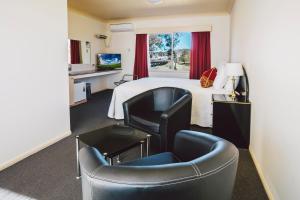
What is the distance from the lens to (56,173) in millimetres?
2268

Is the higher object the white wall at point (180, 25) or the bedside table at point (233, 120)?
the white wall at point (180, 25)

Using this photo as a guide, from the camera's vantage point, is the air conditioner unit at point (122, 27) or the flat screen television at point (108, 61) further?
the flat screen television at point (108, 61)

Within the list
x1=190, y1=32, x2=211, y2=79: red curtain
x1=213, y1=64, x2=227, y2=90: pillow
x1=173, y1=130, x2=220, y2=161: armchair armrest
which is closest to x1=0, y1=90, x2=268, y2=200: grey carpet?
x1=173, y1=130, x2=220, y2=161: armchair armrest

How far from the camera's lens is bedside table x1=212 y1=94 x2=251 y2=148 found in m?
2.82

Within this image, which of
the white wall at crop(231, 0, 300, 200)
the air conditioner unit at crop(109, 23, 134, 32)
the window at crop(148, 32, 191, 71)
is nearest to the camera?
the white wall at crop(231, 0, 300, 200)

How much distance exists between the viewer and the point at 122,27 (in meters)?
6.96

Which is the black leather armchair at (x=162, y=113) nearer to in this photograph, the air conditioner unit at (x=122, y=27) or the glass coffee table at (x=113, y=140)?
the glass coffee table at (x=113, y=140)

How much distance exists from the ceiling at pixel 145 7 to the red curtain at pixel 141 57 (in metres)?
0.79

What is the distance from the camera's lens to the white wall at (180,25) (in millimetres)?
6188

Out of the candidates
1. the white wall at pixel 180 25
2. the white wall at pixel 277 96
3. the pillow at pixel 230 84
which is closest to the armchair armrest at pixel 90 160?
the white wall at pixel 277 96

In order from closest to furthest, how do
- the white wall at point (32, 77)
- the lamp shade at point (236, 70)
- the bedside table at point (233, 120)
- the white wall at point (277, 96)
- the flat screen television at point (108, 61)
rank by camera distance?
1. the white wall at point (277, 96)
2. the white wall at point (32, 77)
3. the bedside table at point (233, 120)
4. the lamp shade at point (236, 70)
5. the flat screen television at point (108, 61)

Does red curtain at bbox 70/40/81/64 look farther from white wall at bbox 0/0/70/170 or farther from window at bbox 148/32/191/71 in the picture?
white wall at bbox 0/0/70/170

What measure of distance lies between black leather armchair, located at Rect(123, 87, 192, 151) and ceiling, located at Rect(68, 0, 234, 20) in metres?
2.72

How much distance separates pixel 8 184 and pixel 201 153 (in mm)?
1772
